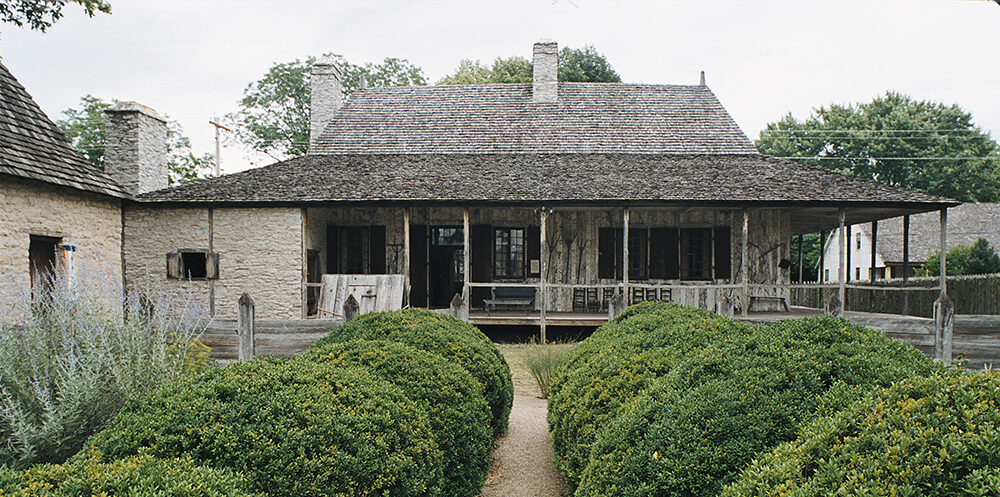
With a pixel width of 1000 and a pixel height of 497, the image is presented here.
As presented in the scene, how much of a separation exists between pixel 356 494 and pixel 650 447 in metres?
1.54

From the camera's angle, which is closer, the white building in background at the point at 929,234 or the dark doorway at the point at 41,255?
the dark doorway at the point at 41,255

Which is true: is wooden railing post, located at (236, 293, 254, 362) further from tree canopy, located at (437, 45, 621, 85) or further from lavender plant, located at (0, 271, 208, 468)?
tree canopy, located at (437, 45, 621, 85)

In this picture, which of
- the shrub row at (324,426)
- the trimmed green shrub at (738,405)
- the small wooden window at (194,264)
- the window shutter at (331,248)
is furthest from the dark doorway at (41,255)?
the trimmed green shrub at (738,405)

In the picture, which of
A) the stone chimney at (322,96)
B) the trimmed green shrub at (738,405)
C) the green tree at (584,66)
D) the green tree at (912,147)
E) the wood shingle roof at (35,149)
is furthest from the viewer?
the green tree at (912,147)

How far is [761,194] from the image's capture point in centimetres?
1376

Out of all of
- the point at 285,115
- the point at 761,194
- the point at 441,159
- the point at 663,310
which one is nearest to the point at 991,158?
the point at 761,194

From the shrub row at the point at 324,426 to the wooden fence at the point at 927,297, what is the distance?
566 inches

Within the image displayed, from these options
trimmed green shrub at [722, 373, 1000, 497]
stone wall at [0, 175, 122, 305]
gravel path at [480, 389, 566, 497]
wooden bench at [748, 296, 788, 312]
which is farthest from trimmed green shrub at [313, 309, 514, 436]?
wooden bench at [748, 296, 788, 312]

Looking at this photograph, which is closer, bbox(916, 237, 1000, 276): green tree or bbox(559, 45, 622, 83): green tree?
bbox(916, 237, 1000, 276): green tree

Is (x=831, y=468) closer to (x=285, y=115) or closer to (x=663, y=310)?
(x=663, y=310)

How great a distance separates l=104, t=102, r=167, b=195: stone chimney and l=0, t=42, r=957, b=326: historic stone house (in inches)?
2.1

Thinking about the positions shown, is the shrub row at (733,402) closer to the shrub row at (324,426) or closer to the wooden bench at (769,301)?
the shrub row at (324,426)

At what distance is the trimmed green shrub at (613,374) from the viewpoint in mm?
4227

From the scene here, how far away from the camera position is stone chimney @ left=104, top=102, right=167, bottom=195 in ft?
49.8
